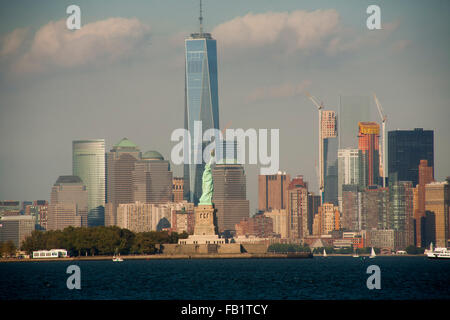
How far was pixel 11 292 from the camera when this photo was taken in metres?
95.9

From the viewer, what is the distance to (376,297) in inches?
3369

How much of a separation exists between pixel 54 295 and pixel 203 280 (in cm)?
2787

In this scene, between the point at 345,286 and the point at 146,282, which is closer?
the point at 345,286

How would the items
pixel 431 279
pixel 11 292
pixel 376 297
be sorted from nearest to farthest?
pixel 376 297, pixel 11 292, pixel 431 279

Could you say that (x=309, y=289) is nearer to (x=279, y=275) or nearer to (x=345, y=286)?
(x=345, y=286)

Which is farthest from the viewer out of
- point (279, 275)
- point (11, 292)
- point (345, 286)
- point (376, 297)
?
point (279, 275)
